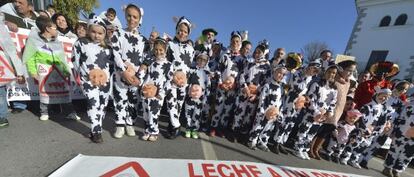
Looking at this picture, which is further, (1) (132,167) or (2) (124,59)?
(2) (124,59)

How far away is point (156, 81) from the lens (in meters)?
3.50

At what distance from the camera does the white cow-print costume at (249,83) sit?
4156mm

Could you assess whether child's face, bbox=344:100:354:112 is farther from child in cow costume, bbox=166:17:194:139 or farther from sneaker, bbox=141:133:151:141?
sneaker, bbox=141:133:151:141

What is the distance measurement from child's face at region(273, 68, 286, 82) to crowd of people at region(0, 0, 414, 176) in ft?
0.05

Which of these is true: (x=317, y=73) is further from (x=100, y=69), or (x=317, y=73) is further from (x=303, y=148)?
(x=100, y=69)

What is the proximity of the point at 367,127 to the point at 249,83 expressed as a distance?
90.2 inches

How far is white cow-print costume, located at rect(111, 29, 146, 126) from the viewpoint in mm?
3303

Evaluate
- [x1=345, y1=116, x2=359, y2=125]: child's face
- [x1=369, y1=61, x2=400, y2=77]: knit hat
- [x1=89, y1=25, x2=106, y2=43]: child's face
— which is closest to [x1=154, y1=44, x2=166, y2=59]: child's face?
[x1=89, y1=25, x2=106, y2=43]: child's face

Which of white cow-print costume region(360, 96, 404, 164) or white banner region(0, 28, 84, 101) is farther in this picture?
white cow-print costume region(360, 96, 404, 164)

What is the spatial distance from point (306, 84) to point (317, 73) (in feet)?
1.15

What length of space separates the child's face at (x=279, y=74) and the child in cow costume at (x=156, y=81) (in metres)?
1.73

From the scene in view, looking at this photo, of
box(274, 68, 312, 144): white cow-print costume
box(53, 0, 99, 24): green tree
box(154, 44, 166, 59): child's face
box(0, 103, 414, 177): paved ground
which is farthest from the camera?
box(53, 0, 99, 24): green tree

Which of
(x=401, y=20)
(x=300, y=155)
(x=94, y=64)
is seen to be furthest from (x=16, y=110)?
(x=401, y=20)

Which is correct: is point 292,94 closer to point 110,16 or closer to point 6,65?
point 110,16
